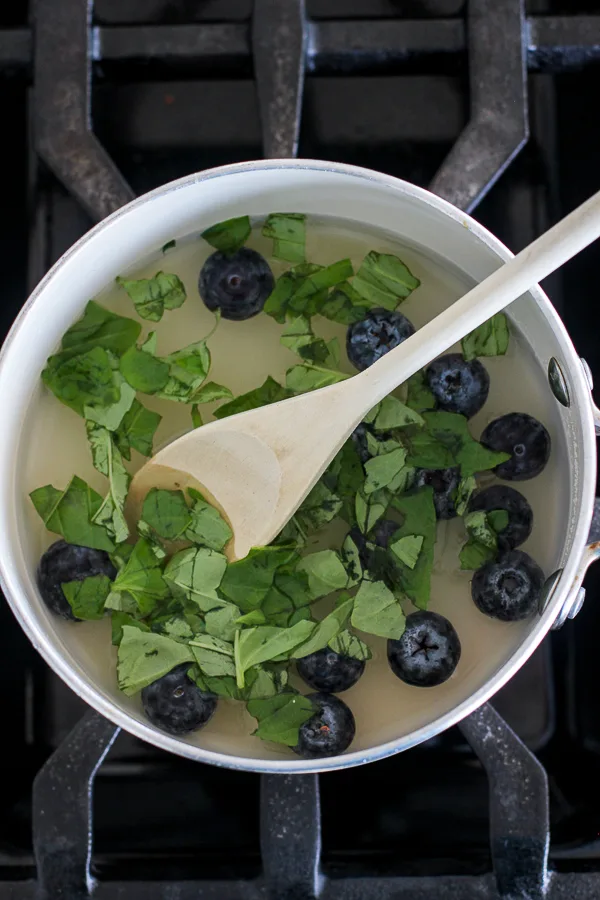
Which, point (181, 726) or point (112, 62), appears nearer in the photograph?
point (181, 726)

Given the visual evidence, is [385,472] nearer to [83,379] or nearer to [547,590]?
[547,590]

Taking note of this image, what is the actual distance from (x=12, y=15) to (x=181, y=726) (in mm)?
749

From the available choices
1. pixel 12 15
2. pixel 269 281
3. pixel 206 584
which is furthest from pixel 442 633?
pixel 12 15

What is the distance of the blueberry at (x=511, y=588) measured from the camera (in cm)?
74

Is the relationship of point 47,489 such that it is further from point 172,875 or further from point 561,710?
point 561,710

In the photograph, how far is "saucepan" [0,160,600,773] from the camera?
2.28 ft

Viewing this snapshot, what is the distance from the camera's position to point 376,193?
760mm

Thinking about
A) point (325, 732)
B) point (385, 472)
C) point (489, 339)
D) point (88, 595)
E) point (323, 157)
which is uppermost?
point (323, 157)

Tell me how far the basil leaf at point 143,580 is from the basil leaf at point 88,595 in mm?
12

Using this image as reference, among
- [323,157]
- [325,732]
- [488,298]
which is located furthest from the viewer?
[323,157]

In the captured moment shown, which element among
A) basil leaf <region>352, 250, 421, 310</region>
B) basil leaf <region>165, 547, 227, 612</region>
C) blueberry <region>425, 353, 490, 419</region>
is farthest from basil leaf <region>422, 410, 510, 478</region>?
basil leaf <region>165, 547, 227, 612</region>

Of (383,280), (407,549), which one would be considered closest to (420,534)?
(407,549)

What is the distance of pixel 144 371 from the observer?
80 cm

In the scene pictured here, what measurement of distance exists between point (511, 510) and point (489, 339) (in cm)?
15
